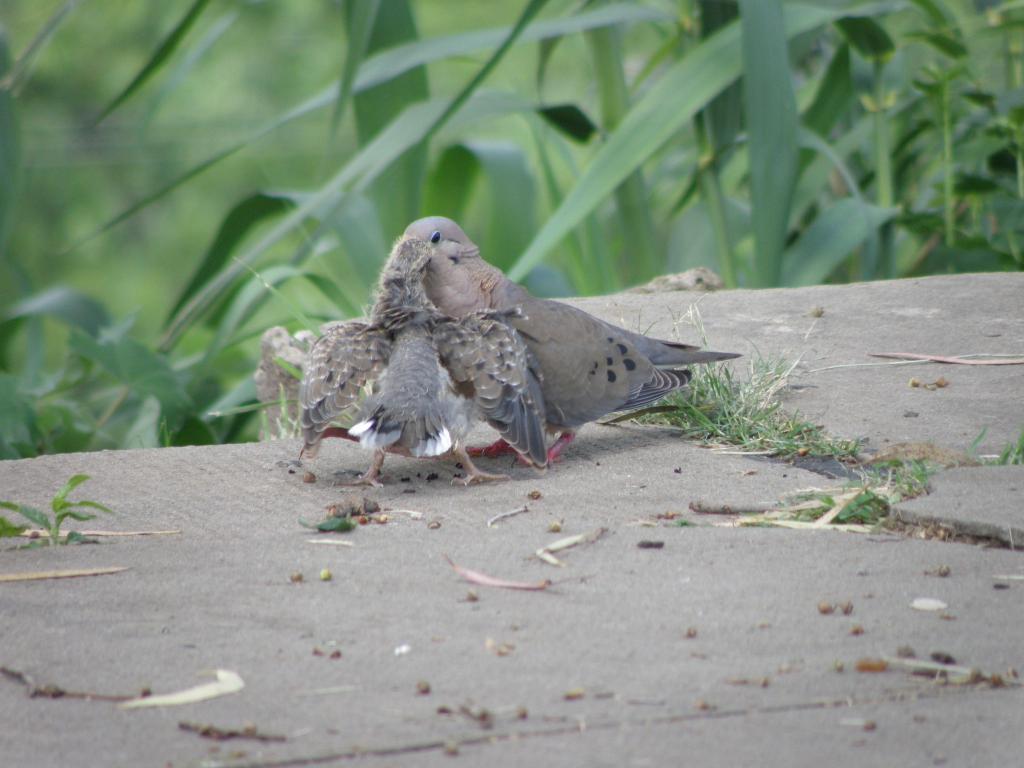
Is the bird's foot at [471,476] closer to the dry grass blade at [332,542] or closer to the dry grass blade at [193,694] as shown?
the dry grass blade at [332,542]

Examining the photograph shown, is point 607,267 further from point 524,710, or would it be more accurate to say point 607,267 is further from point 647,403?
point 524,710

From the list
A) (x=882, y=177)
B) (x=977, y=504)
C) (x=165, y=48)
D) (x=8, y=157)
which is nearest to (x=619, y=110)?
(x=882, y=177)

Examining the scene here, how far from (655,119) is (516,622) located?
3.47 m

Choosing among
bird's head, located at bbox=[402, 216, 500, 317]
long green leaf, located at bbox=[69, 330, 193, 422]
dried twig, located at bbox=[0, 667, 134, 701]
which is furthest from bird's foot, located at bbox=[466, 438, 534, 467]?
long green leaf, located at bbox=[69, 330, 193, 422]

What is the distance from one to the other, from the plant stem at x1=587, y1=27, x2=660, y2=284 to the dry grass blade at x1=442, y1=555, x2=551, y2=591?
13.1 ft

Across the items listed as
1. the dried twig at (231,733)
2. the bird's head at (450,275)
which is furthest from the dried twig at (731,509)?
the dried twig at (231,733)

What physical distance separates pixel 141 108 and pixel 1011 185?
9.08 metres

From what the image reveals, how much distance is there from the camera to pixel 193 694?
7.01ft

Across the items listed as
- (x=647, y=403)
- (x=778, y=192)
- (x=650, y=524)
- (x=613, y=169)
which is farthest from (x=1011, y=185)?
(x=650, y=524)

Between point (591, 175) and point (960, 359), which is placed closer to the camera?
point (960, 359)

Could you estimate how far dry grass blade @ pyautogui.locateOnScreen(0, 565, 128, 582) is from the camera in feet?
9.03

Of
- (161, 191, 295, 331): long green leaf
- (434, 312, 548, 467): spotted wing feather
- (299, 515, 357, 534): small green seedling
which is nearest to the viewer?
(299, 515, 357, 534): small green seedling

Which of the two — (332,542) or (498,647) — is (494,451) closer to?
(332,542)

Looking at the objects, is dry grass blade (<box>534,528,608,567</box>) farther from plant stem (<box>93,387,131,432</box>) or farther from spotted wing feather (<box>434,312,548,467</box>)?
plant stem (<box>93,387,131,432</box>)
